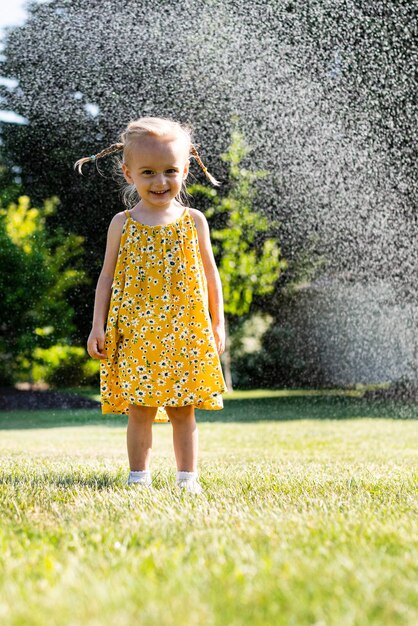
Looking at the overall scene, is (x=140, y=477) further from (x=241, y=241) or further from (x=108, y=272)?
(x=241, y=241)

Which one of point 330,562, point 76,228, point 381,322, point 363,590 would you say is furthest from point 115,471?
point 381,322

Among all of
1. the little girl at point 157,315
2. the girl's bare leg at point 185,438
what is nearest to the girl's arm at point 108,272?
the little girl at point 157,315

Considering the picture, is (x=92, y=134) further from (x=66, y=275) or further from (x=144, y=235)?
(x=144, y=235)

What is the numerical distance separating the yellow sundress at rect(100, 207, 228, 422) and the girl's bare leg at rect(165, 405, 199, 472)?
0.06m

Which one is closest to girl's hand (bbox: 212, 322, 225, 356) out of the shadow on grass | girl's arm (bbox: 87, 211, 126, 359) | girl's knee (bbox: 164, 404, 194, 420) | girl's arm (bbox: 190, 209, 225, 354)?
girl's arm (bbox: 190, 209, 225, 354)

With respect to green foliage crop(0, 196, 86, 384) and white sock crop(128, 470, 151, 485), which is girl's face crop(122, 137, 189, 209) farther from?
green foliage crop(0, 196, 86, 384)

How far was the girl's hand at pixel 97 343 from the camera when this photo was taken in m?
2.94

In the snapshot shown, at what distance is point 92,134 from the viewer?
10578 mm

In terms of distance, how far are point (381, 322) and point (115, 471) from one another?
1064 centimetres

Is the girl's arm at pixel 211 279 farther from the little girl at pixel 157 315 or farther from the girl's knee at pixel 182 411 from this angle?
the girl's knee at pixel 182 411

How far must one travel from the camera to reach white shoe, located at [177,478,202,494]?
271cm

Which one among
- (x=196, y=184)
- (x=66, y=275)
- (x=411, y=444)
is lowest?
(x=411, y=444)

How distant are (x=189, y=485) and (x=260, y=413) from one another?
7.98 m

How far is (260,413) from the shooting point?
10.7 m
